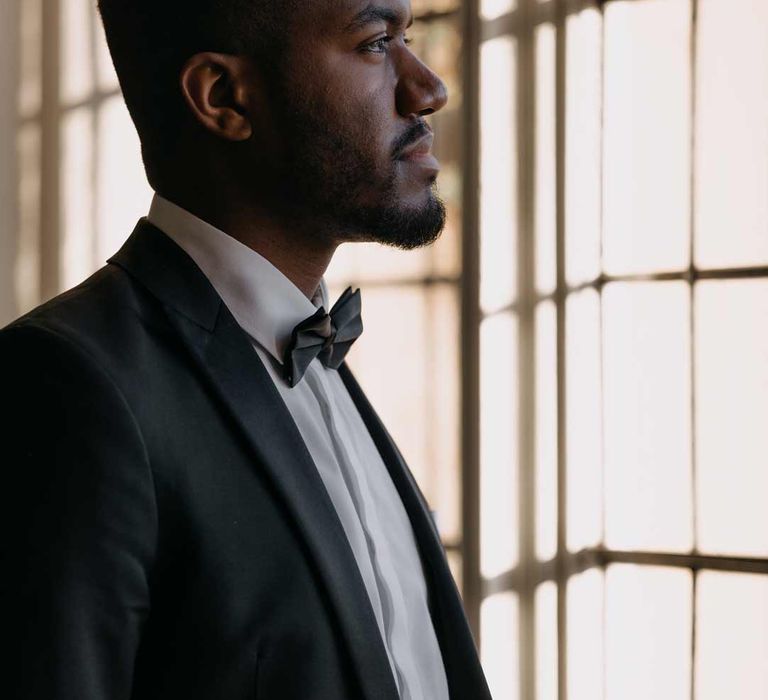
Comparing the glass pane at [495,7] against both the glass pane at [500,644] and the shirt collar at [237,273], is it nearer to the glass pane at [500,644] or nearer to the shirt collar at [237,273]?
the glass pane at [500,644]

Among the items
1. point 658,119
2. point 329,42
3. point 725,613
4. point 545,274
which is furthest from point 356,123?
point 725,613

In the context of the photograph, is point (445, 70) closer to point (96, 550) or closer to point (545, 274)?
point (545, 274)

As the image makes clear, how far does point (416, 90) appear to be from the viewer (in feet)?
4.03

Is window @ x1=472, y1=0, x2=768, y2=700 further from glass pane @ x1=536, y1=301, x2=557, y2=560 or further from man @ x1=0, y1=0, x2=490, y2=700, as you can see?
man @ x1=0, y1=0, x2=490, y2=700

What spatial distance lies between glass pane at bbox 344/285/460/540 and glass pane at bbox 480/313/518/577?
77 mm

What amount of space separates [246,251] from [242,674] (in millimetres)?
450

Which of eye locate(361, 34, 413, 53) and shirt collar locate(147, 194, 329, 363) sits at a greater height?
eye locate(361, 34, 413, 53)

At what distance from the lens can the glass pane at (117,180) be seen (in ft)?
9.92

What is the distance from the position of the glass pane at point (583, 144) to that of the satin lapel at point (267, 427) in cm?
138

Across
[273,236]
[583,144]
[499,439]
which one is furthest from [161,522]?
[583,144]

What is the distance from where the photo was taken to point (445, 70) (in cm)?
237

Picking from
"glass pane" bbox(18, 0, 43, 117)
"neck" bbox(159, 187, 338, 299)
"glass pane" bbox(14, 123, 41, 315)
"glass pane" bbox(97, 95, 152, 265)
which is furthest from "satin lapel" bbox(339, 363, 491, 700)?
"glass pane" bbox(18, 0, 43, 117)

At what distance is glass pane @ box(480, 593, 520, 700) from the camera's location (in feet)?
7.49

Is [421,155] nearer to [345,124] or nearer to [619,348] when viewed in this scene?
[345,124]
